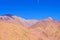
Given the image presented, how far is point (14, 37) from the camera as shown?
103ft

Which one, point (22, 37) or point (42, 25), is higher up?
point (42, 25)

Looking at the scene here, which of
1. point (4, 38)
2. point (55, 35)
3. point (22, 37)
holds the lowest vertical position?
point (4, 38)

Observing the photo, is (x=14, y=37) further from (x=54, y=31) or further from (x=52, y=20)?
(x=52, y=20)

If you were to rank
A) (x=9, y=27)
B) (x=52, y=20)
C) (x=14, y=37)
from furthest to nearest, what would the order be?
(x=52, y=20), (x=9, y=27), (x=14, y=37)

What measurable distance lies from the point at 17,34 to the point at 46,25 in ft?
83.7

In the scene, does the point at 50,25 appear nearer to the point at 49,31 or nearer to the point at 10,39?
the point at 49,31

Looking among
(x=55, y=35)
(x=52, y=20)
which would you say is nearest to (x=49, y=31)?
(x=55, y=35)

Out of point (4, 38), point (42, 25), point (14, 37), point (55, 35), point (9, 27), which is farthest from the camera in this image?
point (42, 25)

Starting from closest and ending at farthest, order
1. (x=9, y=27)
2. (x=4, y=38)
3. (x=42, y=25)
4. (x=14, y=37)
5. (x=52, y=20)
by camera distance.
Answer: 1. (x=4, y=38)
2. (x=14, y=37)
3. (x=9, y=27)
4. (x=42, y=25)
5. (x=52, y=20)

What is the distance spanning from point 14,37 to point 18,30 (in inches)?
144

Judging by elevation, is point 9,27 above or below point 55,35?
below

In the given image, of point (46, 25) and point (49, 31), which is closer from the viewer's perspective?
point (49, 31)

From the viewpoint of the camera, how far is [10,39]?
97.8 ft

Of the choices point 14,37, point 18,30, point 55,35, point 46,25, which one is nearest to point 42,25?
point 46,25
